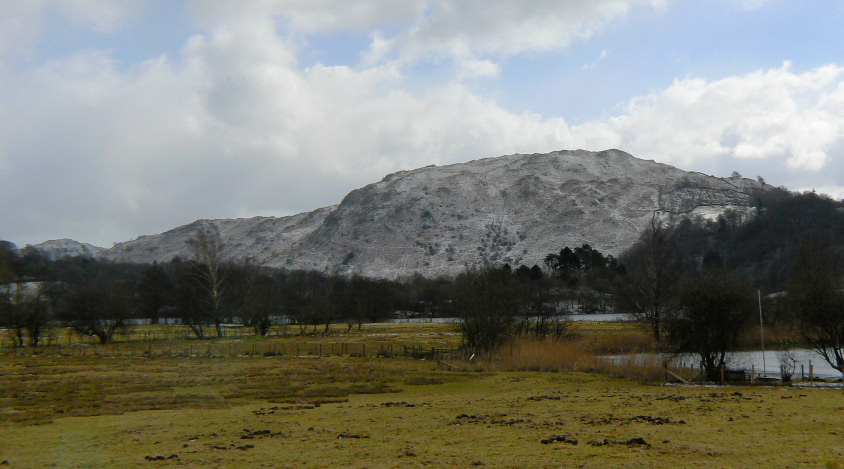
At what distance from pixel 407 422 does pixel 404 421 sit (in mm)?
326

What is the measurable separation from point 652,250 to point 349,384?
158 feet

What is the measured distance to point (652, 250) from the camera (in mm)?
77312

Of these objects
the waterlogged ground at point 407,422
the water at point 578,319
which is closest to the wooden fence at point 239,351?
the waterlogged ground at point 407,422

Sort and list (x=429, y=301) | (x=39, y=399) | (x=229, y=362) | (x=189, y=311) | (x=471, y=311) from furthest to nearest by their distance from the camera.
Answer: (x=429, y=301) → (x=189, y=311) → (x=471, y=311) → (x=229, y=362) → (x=39, y=399)

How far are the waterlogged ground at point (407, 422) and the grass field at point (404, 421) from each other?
75 mm

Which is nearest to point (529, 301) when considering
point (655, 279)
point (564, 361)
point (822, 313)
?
point (655, 279)

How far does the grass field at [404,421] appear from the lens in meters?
19.0

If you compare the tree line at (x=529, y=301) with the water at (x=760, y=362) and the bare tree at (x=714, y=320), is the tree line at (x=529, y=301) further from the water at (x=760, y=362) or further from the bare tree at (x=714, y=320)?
the water at (x=760, y=362)

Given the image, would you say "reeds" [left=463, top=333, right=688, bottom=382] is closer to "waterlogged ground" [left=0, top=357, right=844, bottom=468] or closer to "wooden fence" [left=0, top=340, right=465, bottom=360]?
"waterlogged ground" [left=0, top=357, right=844, bottom=468]

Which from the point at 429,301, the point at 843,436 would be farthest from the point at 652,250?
the point at 429,301

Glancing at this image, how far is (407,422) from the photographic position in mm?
26125

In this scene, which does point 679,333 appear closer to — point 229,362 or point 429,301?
point 229,362

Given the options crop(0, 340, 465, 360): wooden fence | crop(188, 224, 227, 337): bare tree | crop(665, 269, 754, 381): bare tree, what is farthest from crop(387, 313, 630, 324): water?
crop(665, 269, 754, 381): bare tree

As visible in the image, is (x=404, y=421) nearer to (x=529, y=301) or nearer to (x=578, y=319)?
(x=529, y=301)
